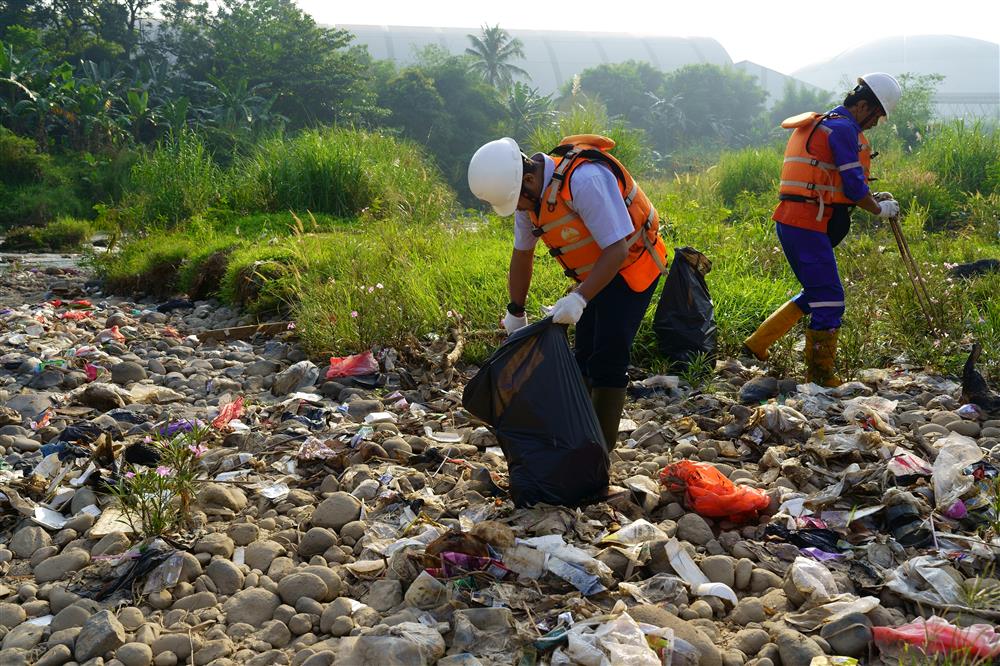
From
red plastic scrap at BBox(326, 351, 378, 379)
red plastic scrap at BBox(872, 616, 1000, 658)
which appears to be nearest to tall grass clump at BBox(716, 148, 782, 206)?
red plastic scrap at BBox(326, 351, 378, 379)

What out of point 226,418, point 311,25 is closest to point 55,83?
point 311,25

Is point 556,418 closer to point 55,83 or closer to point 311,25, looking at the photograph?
point 55,83

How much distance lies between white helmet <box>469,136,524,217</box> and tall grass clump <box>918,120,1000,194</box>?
9583 mm

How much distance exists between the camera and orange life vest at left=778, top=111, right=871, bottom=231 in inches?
184

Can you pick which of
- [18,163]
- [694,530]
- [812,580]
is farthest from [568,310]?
[18,163]

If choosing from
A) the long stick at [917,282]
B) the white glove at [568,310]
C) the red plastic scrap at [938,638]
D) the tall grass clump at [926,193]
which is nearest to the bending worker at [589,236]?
the white glove at [568,310]

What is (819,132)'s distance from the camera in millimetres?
4688

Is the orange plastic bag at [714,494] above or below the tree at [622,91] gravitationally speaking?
below

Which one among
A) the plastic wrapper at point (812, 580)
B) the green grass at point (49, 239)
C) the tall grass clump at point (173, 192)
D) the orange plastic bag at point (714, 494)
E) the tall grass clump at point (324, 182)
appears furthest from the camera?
the green grass at point (49, 239)

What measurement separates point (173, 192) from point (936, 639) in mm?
11541

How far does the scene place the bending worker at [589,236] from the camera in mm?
3059

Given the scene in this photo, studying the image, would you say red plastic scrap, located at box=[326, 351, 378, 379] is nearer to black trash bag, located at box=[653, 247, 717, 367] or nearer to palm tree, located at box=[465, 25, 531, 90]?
black trash bag, located at box=[653, 247, 717, 367]

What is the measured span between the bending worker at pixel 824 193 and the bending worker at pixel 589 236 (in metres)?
1.51

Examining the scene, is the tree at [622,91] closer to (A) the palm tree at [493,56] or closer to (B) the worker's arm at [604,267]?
(A) the palm tree at [493,56]
